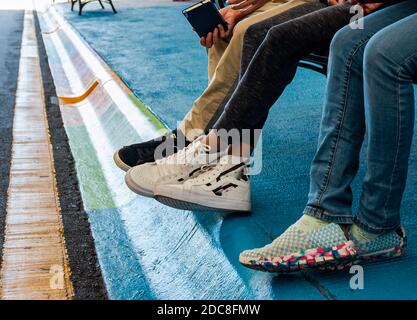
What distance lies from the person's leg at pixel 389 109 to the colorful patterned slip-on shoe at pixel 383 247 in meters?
0.09

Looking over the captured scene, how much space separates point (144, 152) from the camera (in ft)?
7.80

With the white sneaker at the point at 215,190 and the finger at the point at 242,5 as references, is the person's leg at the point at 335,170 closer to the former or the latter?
the white sneaker at the point at 215,190

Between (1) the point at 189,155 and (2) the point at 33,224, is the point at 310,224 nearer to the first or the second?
(1) the point at 189,155

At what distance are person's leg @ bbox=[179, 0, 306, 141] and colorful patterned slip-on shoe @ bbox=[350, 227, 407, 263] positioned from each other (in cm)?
81

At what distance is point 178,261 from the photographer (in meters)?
2.03

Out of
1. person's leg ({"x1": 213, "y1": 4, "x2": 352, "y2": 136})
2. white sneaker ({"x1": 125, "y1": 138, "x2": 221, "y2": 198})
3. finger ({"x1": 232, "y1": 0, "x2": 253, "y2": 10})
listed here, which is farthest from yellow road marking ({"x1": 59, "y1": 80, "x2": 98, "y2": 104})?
person's leg ({"x1": 213, "y1": 4, "x2": 352, "y2": 136})

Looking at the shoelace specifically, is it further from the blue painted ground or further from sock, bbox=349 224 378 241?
sock, bbox=349 224 378 241

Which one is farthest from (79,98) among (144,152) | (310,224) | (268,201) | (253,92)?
(310,224)

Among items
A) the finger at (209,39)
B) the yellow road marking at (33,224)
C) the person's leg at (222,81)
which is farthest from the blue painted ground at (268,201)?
the finger at (209,39)

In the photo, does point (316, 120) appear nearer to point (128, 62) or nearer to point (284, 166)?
point (284, 166)

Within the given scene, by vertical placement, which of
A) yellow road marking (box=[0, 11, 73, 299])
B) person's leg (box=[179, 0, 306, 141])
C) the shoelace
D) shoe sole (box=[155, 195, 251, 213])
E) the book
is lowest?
yellow road marking (box=[0, 11, 73, 299])

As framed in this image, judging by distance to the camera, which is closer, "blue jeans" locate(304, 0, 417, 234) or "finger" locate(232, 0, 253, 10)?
"blue jeans" locate(304, 0, 417, 234)

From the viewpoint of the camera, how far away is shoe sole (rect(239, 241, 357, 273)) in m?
1.58

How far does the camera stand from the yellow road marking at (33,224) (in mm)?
2020
